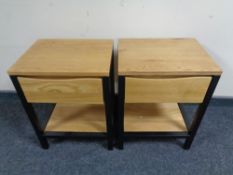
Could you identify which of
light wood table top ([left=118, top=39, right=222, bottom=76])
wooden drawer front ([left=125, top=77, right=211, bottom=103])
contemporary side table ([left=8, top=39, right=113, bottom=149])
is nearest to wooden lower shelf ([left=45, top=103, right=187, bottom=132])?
contemporary side table ([left=8, top=39, right=113, bottom=149])

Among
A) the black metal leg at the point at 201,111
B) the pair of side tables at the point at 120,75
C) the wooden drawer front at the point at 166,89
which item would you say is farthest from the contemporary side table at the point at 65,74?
the black metal leg at the point at 201,111

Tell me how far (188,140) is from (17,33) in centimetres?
131

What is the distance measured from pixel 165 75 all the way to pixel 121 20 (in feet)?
1.71

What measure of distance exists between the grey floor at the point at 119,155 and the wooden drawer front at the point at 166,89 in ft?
1.50

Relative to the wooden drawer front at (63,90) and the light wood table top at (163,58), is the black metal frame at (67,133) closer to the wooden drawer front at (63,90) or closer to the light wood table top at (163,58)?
the wooden drawer front at (63,90)

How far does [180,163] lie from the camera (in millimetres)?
1174

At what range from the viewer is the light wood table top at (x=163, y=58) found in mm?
854

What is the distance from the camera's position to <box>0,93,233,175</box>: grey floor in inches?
45.2

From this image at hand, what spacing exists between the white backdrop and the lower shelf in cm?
50

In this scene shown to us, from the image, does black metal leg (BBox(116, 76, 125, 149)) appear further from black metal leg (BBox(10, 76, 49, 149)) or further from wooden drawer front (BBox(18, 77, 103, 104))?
black metal leg (BBox(10, 76, 49, 149))

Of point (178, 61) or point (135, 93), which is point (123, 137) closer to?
point (135, 93)

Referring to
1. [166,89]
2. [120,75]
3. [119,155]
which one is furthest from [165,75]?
[119,155]

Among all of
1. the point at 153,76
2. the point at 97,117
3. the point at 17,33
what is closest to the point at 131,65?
the point at 153,76

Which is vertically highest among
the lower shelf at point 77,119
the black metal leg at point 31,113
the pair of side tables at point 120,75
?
the pair of side tables at point 120,75
